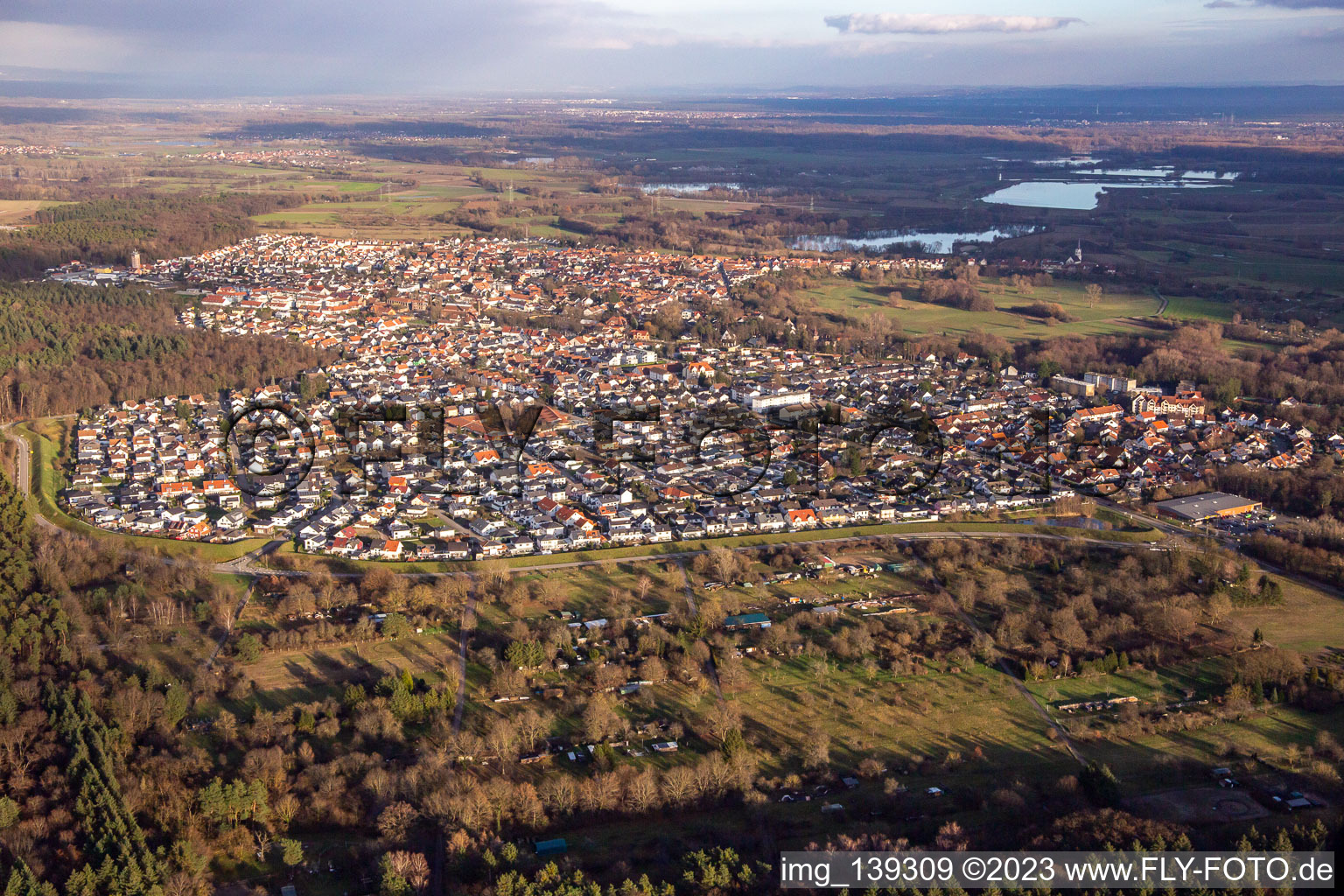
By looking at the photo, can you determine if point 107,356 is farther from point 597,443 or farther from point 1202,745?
point 1202,745

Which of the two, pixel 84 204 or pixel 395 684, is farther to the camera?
pixel 84 204

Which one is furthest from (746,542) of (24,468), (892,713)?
(24,468)

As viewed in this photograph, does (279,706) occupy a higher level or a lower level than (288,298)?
lower

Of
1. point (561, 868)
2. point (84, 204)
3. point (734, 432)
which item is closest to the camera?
point (561, 868)

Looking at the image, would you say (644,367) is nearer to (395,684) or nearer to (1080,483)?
(1080,483)

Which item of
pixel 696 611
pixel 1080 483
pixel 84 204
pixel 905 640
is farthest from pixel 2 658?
pixel 84 204

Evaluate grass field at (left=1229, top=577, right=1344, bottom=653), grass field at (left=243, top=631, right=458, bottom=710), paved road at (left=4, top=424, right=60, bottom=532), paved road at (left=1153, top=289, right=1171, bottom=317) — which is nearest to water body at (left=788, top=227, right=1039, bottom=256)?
paved road at (left=1153, top=289, right=1171, bottom=317)

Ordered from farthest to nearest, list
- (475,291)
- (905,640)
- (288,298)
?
(475,291) → (288,298) → (905,640)
